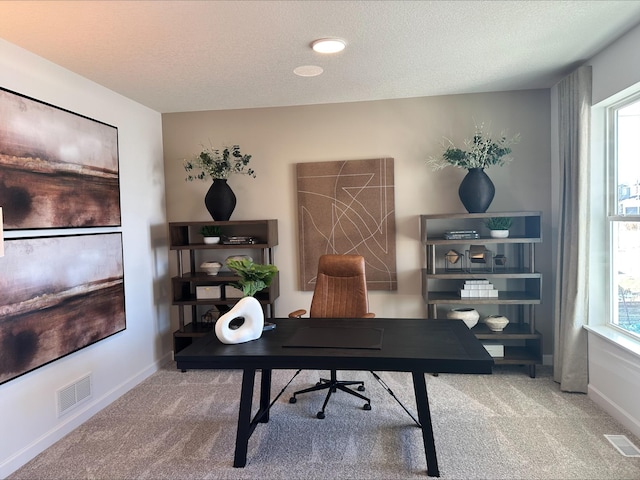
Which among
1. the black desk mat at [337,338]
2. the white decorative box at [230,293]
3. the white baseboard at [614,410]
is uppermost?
the white decorative box at [230,293]

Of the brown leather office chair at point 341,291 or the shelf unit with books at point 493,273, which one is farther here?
the shelf unit with books at point 493,273

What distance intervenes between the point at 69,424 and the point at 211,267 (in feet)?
5.50

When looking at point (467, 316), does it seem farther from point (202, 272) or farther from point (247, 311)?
point (202, 272)

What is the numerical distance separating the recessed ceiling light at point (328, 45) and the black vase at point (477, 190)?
166 centimetres

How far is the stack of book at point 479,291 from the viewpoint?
150 inches

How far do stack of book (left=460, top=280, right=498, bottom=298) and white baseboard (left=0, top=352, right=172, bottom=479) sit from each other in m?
2.95

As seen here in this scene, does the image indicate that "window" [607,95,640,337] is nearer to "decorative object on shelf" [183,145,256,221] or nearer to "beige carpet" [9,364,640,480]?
"beige carpet" [9,364,640,480]

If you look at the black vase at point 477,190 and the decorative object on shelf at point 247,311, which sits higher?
the black vase at point 477,190

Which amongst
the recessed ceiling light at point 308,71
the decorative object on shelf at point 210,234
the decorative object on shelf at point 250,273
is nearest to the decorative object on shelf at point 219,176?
the decorative object on shelf at point 210,234

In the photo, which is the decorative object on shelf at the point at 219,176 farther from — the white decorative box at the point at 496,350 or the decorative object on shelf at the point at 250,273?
the white decorative box at the point at 496,350

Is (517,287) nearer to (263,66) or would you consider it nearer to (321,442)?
(321,442)

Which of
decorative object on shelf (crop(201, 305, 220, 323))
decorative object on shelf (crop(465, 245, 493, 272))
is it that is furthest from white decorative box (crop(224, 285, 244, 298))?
decorative object on shelf (crop(465, 245, 493, 272))

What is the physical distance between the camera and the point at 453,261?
153 inches

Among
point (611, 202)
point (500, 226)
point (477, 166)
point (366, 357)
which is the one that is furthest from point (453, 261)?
point (366, 357)
